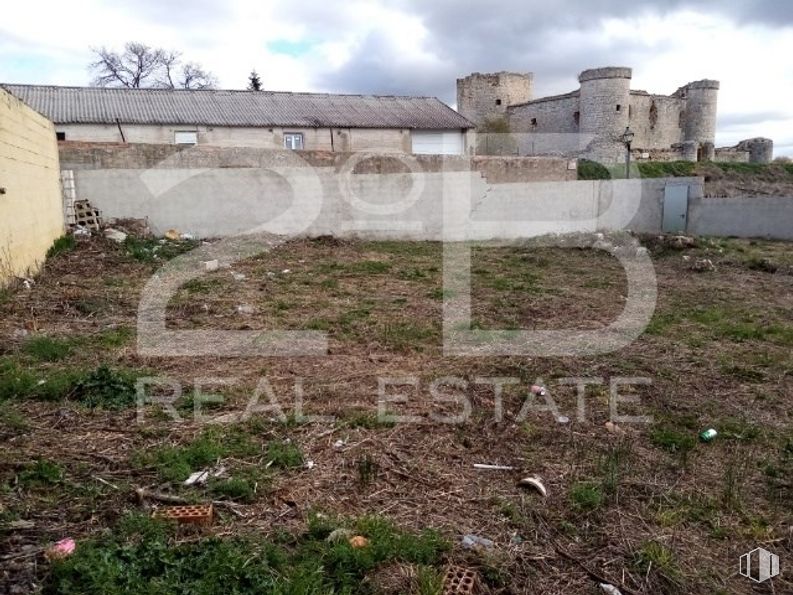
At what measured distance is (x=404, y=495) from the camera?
2619 millimetres

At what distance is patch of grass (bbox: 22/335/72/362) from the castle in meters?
23.9

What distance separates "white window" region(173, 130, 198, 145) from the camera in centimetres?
1864

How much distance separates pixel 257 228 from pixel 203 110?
9.84 metres

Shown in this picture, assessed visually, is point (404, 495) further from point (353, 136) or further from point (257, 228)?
point (353, 136)

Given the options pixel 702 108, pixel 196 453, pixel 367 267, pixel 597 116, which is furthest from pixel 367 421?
pixel 702 108

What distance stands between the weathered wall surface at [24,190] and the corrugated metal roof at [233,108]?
1010 centimetres

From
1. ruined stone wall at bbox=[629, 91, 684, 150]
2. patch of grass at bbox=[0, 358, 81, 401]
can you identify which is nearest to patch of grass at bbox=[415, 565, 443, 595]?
patch of grass at bbox=[0, 358, 81, 401]

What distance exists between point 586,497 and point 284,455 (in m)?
1.55

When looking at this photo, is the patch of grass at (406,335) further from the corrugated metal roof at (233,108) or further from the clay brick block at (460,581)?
the corrugated metal roof at (233,108)

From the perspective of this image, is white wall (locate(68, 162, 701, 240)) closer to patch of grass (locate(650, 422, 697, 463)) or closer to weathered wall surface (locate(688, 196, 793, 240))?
weathered wall surface (locate(688, 196, 793, 240))

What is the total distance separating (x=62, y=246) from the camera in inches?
346
